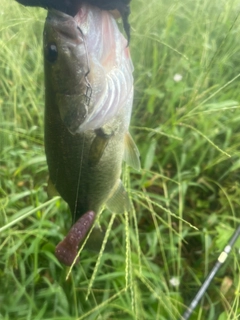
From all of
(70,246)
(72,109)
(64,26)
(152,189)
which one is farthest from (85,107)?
(152,189)

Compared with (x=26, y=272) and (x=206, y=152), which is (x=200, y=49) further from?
(x=26, y=272)

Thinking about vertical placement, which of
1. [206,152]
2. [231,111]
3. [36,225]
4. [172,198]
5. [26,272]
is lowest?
[26,272]

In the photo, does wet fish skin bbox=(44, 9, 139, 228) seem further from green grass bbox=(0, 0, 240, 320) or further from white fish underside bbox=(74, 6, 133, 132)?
green grass bbox=(0, 0, 240, 320)

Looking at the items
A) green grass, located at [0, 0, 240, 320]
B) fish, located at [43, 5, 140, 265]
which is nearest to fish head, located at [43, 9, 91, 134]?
fish, located at [43, 5, 140, 265]

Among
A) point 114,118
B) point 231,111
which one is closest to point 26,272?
point 114,118

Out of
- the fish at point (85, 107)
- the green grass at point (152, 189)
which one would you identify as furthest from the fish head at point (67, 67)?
the green grass at point (152, 189)

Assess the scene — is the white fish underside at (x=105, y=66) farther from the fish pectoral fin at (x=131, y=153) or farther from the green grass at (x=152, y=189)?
the green grass at (x=152, y=189)

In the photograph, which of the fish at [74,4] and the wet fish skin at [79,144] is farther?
the wet fish skin at [79,144]
